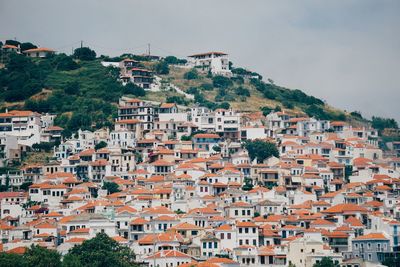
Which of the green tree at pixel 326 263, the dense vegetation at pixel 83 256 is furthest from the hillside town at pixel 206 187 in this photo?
the dense vegetation at pixel 83 256

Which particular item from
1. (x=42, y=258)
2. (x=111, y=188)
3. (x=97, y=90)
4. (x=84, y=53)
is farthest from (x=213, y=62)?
(x=42, y=258)

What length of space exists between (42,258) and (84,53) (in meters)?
66.8

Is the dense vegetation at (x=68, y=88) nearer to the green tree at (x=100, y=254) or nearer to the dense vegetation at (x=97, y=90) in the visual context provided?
the dense vegetation at (x=97, y=90)

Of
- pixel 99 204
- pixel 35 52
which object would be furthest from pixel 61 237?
pixel 35 52

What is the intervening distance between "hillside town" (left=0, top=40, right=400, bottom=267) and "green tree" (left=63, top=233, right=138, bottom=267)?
1962 mm

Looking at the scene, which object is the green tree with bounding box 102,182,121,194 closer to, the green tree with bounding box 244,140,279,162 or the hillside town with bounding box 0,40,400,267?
the hillside town with bounding box 0,40,400,267

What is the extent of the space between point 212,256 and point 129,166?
21.9m

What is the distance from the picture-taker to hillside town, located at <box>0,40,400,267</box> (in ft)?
234

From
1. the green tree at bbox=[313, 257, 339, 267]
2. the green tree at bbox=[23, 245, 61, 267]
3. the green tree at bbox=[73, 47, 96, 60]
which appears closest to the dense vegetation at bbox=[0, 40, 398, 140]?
the green tree at bbox=[73, 47, 96, 60]

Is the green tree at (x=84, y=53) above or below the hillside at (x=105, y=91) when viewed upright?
above

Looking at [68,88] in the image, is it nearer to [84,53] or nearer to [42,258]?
[84,53]

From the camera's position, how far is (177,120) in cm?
9981

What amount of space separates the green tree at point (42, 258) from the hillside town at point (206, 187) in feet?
14.0

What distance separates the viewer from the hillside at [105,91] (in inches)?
4198
